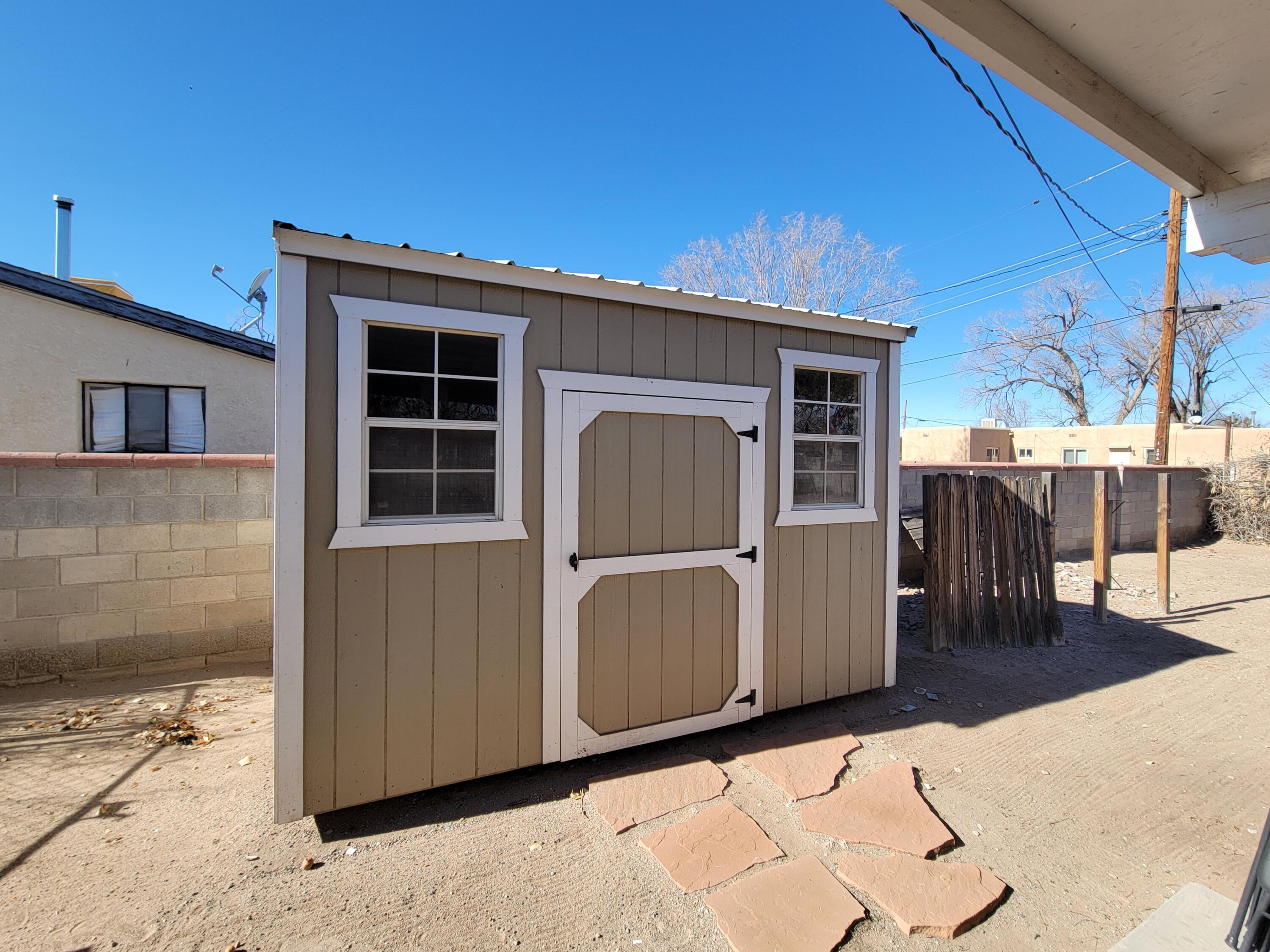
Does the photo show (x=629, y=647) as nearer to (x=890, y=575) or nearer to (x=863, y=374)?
(x=890, y=575)

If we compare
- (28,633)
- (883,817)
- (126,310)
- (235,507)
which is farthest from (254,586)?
(883,817)

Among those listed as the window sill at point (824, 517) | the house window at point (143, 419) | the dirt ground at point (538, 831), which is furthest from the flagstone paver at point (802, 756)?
the house window at point (143, 419)

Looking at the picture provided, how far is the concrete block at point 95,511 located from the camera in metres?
3.77

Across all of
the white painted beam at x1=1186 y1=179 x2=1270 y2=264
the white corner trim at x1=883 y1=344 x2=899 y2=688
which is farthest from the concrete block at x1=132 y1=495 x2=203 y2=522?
the white painted beam at x1=1186 y1=179 x2=1270 y2=264

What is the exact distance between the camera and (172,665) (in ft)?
13.3

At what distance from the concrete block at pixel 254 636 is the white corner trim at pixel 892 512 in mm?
4680

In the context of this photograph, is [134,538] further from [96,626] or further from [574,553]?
[574,553]

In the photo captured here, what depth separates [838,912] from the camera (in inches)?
76.5

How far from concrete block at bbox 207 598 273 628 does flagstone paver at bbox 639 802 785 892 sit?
3.54m

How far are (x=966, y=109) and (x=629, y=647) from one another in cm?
435

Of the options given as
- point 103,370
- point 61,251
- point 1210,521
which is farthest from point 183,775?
→ point 1210,521

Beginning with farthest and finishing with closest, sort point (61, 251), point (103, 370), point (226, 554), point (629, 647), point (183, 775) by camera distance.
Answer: point (61, 251), point (103, 370), point (226, 554), point (629, 647), point (183, 775)

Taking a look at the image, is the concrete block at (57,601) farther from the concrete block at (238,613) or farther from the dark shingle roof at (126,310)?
the dark shingle roof at (126,310)

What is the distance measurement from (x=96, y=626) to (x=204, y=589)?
0.65 metres
